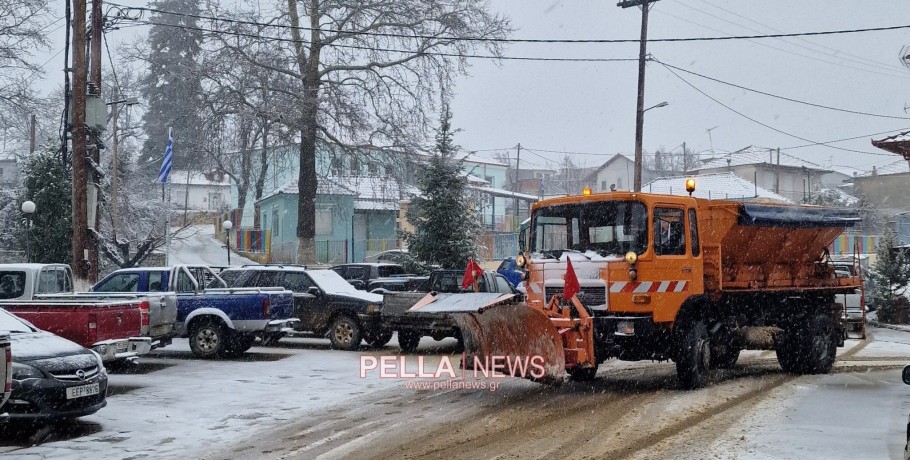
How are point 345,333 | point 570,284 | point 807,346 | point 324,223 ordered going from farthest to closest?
1. point 324,223
2. point 345,333
3. point 807,346
4. point 570,284

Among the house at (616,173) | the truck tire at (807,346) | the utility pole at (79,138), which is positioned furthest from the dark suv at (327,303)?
the house at (616,173)

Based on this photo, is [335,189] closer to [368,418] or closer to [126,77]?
[368,418]

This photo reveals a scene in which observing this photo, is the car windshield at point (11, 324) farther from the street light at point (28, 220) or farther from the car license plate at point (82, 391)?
the street light at point (28, 220)

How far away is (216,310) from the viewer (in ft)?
53.2

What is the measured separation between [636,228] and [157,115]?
49219mm

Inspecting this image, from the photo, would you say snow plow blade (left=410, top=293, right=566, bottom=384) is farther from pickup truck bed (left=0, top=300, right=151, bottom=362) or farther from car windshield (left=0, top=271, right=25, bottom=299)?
car windshield (left=0, top=271, right=25, bottom=299)

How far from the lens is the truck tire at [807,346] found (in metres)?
14.4

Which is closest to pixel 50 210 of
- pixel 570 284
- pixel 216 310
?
pixel 216 310

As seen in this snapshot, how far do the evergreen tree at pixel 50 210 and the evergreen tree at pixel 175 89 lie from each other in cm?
470

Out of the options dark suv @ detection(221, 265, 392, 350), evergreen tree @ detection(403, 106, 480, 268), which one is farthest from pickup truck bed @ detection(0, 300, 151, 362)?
evergreen tree @ detection(403, 106, 480, 268)

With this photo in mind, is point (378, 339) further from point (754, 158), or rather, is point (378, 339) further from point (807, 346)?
point (754, 158)

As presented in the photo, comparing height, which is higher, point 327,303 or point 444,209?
point 444,209

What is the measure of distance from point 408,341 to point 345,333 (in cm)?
145

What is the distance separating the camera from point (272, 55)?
100 ft
